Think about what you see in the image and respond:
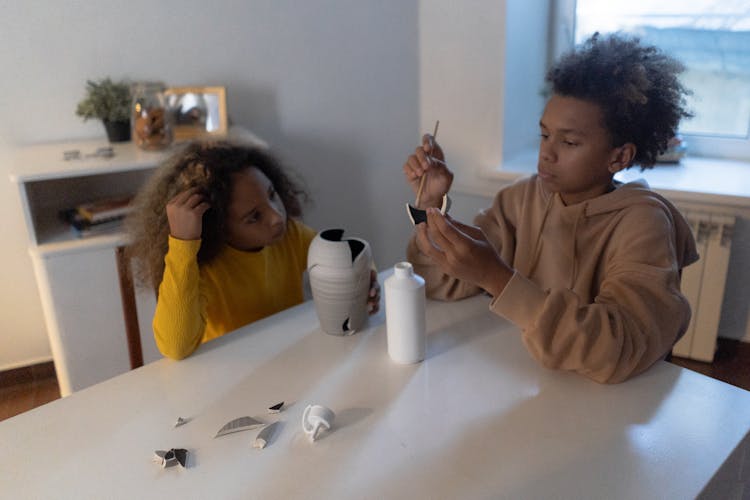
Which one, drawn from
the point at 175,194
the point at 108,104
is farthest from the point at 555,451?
the point at 108,104

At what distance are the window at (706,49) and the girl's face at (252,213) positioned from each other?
1449mm

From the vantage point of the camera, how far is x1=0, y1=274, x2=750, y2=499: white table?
30.5 inches

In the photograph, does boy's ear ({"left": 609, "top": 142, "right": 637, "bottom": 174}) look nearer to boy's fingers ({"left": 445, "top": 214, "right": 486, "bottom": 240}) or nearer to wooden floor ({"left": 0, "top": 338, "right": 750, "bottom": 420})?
boy's fingers ({"left": 445, "top": 214, "right": 486, "bottom": 240})

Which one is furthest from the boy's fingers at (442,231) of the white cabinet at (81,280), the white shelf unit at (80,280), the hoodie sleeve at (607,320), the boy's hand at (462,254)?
the white shelf unit at (80,280)

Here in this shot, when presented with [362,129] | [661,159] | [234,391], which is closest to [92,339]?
[234,391]

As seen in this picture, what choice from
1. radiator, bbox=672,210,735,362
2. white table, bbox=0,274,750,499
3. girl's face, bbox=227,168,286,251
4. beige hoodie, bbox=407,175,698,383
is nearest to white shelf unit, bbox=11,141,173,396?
girl's face, bbox=227,168,286,251

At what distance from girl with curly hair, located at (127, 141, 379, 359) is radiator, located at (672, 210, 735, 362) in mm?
1342

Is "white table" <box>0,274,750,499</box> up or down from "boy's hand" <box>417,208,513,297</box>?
down

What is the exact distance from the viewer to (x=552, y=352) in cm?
95

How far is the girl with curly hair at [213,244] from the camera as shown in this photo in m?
1.14

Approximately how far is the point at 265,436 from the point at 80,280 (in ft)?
3.94

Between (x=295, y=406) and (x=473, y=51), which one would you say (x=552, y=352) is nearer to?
(x=295, y=406)

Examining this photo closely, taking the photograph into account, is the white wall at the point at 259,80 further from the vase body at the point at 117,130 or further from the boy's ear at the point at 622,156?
the boy's ear at the point at 622,156

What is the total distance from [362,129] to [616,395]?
1802mm
